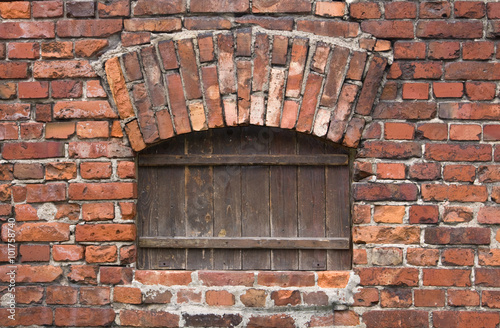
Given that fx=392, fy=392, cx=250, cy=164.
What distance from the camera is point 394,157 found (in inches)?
75.4

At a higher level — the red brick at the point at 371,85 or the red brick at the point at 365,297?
the red brick at the point at 371,85

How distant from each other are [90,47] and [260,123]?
0.93 m

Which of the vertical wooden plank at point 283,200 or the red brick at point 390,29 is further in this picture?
the vertical wooden plank at point 283,200

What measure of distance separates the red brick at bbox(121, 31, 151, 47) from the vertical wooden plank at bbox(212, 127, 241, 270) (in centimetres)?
57

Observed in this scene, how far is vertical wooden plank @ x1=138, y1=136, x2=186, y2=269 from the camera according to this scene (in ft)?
6.71

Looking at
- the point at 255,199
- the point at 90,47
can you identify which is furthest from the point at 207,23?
the point at 255,199

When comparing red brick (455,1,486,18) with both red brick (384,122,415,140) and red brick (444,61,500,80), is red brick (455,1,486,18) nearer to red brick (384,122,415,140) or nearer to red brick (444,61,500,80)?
red brick (444,61,500,80)

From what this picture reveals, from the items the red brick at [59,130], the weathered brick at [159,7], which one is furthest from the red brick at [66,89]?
the weathered brick at [159,7]

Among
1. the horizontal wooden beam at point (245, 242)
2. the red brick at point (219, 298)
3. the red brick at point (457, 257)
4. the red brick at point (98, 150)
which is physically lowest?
the red brick at point (219, 298)

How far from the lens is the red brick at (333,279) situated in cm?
194

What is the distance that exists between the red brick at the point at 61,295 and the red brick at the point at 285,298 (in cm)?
99

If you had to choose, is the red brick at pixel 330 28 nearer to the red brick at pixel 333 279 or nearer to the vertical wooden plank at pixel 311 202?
the vertical wooden plank at pixel 311 202

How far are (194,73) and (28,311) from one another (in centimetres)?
144

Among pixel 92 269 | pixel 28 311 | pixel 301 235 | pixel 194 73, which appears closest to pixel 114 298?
pixel 92 269
